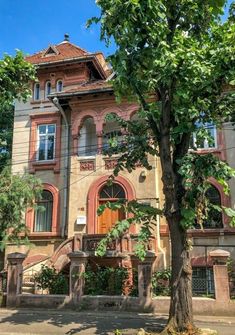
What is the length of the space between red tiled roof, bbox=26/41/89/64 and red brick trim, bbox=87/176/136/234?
7954mm

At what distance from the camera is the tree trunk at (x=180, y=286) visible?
855 cm

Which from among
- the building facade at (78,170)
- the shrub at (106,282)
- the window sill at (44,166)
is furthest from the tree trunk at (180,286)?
the window sill at (44,166)

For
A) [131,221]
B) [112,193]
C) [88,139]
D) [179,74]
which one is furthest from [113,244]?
[179,74]

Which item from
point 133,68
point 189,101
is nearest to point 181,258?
point 189,101

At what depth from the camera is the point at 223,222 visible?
1728cm

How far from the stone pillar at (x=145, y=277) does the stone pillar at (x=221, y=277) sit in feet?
6.34

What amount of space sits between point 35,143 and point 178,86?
44.5 ft

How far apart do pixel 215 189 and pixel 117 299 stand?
795cm

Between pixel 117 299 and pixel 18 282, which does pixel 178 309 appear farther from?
pixel 18 282

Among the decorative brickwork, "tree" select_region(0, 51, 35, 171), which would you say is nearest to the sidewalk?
"tree" select_region(0, 51, 35, 171)

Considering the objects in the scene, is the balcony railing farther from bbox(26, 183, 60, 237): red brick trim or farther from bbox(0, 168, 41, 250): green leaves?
bbox(26, 183, 60, 237): red brick trim

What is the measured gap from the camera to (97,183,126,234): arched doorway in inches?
740

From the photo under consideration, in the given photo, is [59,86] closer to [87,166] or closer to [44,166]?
[44,166]

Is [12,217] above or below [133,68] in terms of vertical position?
below
